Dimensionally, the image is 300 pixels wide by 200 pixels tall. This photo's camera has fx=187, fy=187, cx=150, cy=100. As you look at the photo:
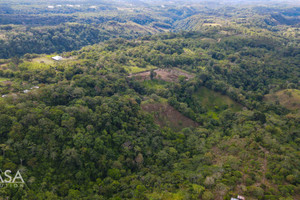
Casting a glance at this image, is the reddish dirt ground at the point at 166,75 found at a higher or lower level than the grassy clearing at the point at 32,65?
lower

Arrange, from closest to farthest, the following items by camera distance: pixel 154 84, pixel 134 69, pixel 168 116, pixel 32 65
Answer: pixel 168 116 < pixel 32 65 < pixel 154 84 < pixel 134 69

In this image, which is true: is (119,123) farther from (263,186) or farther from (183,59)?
(183,59)

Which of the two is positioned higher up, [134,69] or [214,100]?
[134,69]

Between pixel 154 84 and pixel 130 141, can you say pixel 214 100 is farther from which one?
pixel 130 141

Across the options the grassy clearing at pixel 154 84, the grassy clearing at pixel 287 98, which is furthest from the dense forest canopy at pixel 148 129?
the grassy clearing at pixel 154 84

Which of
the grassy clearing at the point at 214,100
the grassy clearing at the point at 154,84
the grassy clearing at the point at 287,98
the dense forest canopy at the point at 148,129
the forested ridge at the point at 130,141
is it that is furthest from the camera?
the grassy clearing at the point at 154,84

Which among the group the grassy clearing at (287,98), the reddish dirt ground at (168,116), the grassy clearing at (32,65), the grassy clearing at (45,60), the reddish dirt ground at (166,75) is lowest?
the reddish dirt ground at (168,116)

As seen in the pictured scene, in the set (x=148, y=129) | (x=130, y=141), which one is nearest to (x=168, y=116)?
(x=148, y=129)

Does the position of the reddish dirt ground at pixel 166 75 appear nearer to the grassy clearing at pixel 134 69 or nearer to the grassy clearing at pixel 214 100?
the grassy clearing at pixel 134 69
